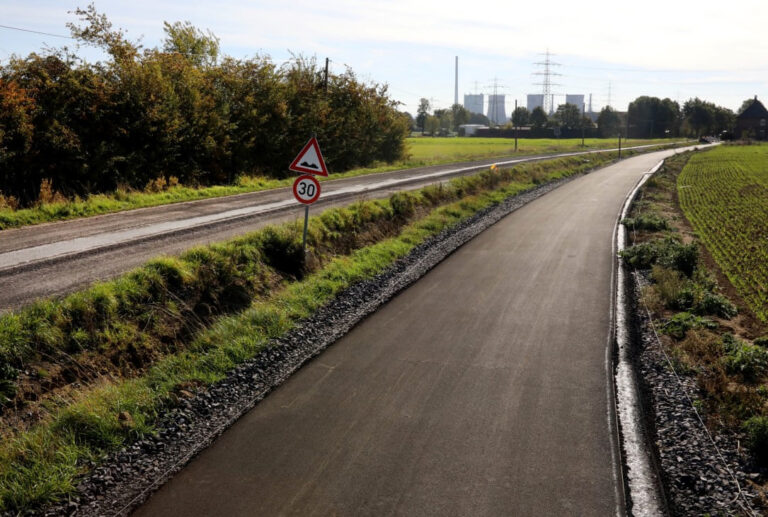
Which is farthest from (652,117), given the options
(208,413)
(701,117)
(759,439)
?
(208,413)

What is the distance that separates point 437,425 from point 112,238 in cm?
1003

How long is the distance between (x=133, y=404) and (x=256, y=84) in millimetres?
24622

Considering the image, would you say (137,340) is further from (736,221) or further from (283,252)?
(736,221)

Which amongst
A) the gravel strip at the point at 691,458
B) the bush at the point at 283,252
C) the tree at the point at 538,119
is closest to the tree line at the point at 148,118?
the bush at the point at 283,252

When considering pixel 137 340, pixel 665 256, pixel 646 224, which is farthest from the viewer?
pixel 646 224

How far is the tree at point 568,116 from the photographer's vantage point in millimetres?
148875

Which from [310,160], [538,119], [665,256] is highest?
[538,119]

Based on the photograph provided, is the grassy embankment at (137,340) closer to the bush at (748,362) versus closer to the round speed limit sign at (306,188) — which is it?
the round speed limit sign at (306,188)

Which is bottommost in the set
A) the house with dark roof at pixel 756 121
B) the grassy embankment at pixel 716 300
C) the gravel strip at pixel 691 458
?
the gravel strip at pixel 691 458

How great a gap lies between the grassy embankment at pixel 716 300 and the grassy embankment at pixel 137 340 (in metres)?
5.76

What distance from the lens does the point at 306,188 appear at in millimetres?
12094

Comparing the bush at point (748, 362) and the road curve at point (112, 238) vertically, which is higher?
the road curve at point (112, 238)

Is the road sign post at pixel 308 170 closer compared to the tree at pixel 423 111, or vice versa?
the road sign post at pixel 308 170

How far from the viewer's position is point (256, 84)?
2870 cm
